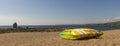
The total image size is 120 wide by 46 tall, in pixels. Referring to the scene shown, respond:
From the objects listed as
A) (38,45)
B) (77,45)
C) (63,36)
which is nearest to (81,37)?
(63,36)

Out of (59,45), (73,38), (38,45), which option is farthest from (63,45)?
(73,38)

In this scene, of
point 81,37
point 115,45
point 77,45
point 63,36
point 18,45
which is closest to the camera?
point 115,45

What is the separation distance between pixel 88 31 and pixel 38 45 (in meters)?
5.33

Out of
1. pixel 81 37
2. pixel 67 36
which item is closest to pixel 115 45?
pixel 81 37

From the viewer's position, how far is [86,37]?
1557cm

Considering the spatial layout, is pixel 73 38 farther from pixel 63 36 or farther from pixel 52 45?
pixel 52 45

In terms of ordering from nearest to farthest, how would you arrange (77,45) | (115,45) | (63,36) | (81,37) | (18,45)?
1. (115,45)
2. (77,45)
3. (18,45)
4. (81,37)
5. (63,36)

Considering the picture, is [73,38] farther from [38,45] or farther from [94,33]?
[38,45]

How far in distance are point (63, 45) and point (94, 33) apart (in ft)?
15.9

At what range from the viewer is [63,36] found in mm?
16312

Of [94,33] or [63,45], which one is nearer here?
[63,45]

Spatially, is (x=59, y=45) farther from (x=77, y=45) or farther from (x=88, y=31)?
(x=88, y=31)

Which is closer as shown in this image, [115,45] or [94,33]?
[115,45]

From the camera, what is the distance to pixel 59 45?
12.2m
